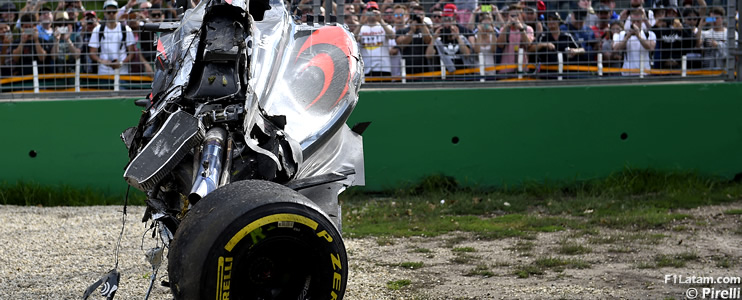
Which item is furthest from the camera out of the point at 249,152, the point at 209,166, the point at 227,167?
the point at 249,152

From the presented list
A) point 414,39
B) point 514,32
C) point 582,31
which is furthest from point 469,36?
point 582,31

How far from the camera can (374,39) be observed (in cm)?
929

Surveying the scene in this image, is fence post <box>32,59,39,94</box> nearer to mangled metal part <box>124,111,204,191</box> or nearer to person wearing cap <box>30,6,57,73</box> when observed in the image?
person wearing cap <box>30,6,57,73</box>

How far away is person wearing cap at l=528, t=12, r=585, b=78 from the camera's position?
9305 mm

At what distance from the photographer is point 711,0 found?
952 centimetres

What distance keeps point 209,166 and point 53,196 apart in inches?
247

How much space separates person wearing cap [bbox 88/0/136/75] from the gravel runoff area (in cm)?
198

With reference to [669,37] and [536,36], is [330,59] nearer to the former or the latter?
[536,36]

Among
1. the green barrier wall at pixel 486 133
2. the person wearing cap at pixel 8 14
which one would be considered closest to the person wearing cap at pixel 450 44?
the green barrier wall at pixel 486 133

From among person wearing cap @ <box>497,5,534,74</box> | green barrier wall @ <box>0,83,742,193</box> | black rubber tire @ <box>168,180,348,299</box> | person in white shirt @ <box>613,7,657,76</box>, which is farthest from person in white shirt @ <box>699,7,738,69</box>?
black rubber tire @ <box>168,180,348,299</box>

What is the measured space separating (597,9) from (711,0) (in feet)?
4.38

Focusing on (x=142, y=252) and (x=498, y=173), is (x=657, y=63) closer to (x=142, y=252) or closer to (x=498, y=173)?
(x=498, y=173)

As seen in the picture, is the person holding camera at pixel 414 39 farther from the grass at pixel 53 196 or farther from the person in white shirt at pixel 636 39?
the grass at pixel 53 196

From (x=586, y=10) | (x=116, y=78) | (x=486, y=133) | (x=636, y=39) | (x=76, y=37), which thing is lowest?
(x=486, y=133)
